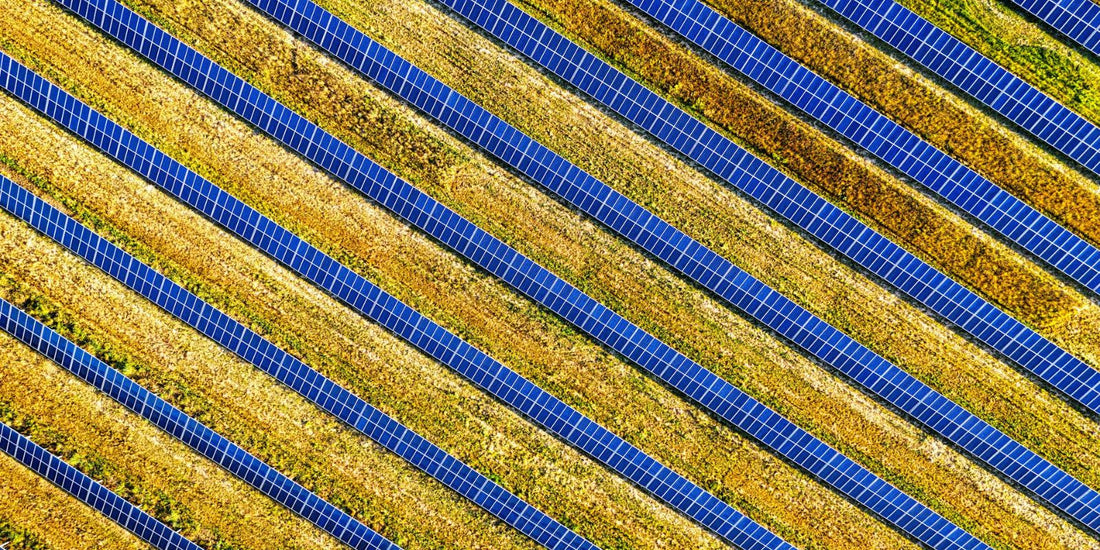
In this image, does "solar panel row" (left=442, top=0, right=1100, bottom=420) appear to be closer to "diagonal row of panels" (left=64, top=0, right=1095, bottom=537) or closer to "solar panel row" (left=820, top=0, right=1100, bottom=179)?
"diagonal row of panels" (left=64, top=0, right=1095, bottom=537)

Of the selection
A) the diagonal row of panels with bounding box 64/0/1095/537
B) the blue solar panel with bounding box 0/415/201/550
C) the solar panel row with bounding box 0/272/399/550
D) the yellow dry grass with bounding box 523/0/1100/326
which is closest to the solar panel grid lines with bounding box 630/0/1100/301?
the yellow dry grass with bounding box 523/0/1100/326

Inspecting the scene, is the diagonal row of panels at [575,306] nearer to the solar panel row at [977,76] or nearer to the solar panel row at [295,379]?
the solar panel row at [295,379]

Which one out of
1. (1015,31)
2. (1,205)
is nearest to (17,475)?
(1,205)

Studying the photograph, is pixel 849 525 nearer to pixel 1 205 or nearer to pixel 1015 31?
pixel 1015 31

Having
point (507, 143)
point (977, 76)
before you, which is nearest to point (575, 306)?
point (507, 143)

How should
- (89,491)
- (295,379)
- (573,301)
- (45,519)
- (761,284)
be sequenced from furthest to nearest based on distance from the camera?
(45,519) < (89,491) < (295,379) < (573,301) < (761,284)

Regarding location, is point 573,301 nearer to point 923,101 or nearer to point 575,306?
point 575,306

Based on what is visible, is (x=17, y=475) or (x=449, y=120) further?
(x=17, y=475)
